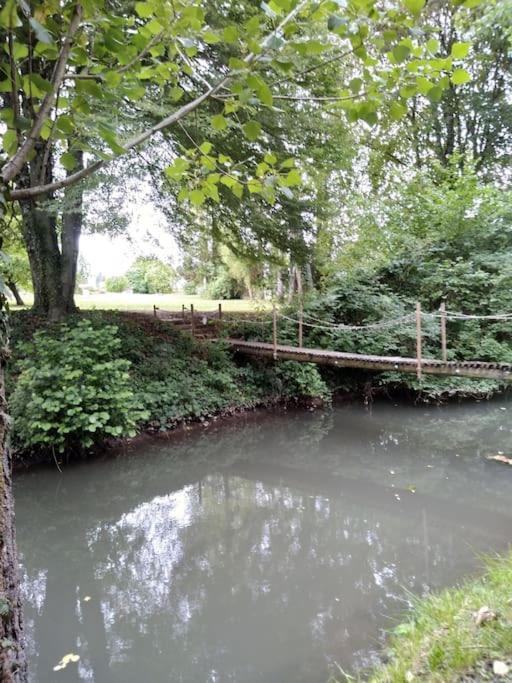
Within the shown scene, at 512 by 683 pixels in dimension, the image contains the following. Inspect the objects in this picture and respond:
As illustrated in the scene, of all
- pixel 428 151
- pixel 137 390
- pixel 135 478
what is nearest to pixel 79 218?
pixel 137 390

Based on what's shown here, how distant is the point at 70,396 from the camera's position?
17.8ft

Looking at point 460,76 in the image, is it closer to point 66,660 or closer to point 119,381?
point 66,660

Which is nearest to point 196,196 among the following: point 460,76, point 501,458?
point 460,76

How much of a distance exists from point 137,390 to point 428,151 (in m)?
13.2

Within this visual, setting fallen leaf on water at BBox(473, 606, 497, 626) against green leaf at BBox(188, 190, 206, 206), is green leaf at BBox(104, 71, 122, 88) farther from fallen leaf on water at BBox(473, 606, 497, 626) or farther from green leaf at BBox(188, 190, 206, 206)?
fallen leaf on water at BBox(473, 606, 497, 626)

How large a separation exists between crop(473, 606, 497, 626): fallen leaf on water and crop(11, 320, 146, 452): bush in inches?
174

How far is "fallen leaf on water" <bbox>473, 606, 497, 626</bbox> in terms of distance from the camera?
6.52 ft

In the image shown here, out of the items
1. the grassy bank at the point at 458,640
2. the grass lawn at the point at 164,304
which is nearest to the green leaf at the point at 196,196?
the grassy bank at the point at 458,640

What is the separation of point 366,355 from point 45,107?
6822 millimetres

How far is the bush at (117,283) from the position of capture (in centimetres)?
2536

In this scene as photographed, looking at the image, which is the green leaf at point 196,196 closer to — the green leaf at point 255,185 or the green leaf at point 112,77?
the green leaf at point 255,185

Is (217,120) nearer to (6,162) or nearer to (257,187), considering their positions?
(257,187)

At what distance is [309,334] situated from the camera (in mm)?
9766

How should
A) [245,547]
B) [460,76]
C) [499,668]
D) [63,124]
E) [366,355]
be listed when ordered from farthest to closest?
[366,355]
[245,547]
[499,668]
[63,124]
[460,76]
